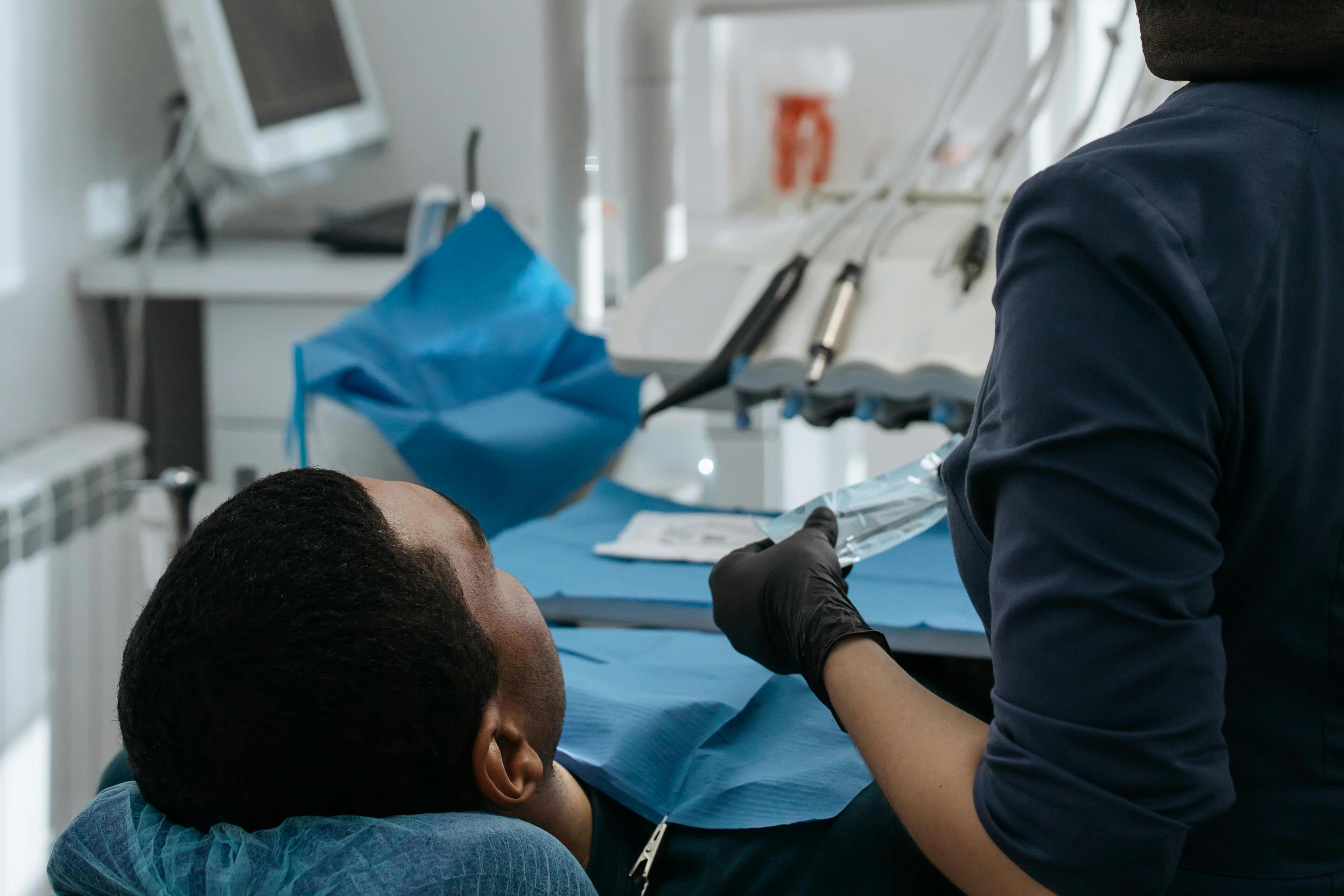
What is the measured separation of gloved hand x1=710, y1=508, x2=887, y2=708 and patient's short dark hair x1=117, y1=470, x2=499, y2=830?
0.18 meters

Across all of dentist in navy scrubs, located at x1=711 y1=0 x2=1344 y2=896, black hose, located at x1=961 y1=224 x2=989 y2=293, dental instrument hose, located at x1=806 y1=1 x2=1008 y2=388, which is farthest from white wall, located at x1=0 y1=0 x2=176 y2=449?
dentist in navy scrubs, located at x1=711 y1=0 x2=1344 y2=896

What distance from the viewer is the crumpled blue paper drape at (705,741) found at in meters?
0.76

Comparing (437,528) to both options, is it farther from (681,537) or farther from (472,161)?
(472,161)

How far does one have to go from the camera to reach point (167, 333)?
2.30 metres

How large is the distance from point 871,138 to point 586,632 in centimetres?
303

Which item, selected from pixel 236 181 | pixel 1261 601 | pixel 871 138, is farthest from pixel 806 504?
pixel 871 138

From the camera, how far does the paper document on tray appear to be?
1.11 m

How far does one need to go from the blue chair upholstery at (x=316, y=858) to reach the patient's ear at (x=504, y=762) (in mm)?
28

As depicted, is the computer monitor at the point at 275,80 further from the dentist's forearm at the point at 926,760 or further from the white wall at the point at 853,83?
the dentist's forearm at the point at 926,760

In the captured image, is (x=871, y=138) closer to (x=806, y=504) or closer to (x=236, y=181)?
(x=236, y=181)

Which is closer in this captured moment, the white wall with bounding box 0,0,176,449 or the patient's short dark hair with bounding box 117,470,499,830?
the patient's short dark hair with bounding box 117,470,499,830

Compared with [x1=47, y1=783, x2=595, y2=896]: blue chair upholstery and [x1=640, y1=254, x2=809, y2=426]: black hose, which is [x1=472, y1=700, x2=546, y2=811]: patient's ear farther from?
[x1=640, y1=254, x2=809, y2=426]: black hose

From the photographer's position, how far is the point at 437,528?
2.19 feet

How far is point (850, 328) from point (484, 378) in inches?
20.7
